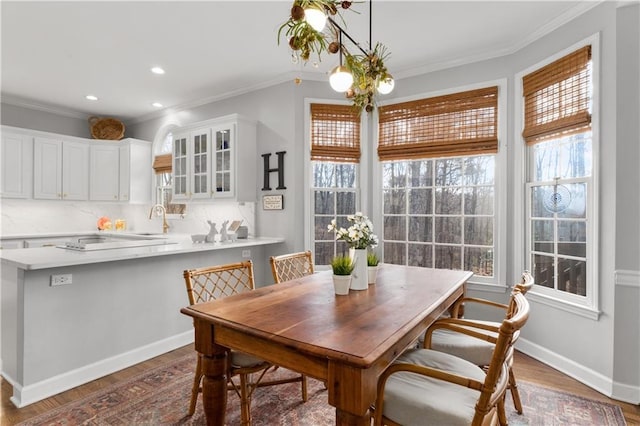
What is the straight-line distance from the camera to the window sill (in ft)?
8.30

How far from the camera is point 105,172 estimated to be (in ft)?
17.8

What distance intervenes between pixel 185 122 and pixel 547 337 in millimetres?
5028

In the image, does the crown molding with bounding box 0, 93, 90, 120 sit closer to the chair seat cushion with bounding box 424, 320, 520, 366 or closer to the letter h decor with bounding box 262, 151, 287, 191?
the letter h decor with bounding box 262, 151, 287, 191

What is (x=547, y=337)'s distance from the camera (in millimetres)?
2932

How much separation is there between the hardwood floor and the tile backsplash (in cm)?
194

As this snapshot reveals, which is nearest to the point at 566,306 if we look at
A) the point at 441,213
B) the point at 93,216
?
the point at 441,213

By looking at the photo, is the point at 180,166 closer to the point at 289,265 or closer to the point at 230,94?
the point at 230,94

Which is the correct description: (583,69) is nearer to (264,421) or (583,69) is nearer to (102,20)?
(264,421)

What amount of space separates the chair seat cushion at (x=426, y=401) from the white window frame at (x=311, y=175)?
2.46 meters

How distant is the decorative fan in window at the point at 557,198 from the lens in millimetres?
2809

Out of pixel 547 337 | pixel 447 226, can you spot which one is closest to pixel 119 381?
pixel 447 226

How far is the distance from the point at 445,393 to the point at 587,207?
209cm

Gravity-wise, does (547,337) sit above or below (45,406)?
above

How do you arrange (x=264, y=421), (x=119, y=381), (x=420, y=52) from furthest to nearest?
1. (x=420, y=52)
2. (x=119, y=381)
3. (x=264, y=421)
